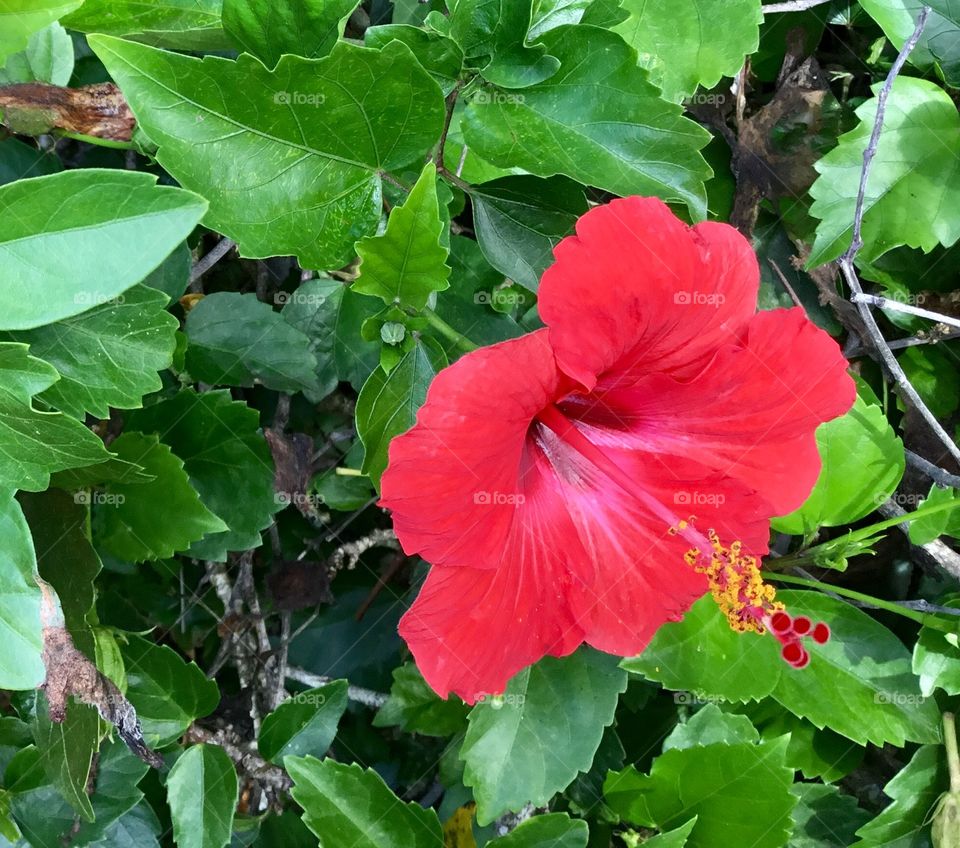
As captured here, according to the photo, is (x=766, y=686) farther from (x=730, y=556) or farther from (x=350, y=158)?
(x=350, y=158)

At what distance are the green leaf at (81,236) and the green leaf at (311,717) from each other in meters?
0.66

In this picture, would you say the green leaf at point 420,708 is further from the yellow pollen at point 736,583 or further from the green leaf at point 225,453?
the yellow pollen at point 736,583

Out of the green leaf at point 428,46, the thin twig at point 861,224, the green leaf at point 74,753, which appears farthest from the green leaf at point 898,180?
the green leaf at point 74,753

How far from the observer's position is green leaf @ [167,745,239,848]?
1.20m

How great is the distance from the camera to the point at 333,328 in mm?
1300

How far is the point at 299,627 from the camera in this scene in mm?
1539

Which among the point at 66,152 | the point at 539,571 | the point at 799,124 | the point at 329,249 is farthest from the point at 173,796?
A: the point at 799,124

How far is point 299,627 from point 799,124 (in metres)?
1.17

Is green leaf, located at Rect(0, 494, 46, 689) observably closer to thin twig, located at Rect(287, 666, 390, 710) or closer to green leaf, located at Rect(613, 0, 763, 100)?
thin twig, located at Rect(287, 666, 390, 710)

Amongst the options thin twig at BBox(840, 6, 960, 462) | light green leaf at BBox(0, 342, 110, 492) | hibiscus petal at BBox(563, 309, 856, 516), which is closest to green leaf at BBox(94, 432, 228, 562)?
light green leaf at BBox(0, 342, 110, 492)

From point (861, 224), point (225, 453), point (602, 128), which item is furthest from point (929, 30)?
point (225, 453)

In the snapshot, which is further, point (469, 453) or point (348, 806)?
point (348, 806)

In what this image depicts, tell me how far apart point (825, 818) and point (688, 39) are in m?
1.16

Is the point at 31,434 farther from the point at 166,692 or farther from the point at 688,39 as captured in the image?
the point at 688,39
